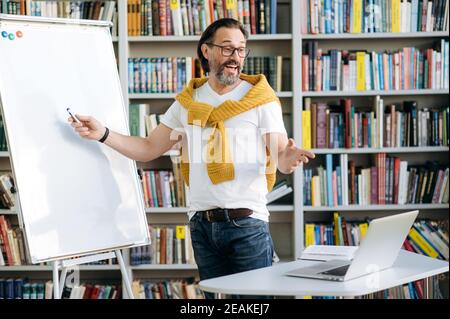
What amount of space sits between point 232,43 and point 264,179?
47 cm

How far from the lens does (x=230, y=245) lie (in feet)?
7.79

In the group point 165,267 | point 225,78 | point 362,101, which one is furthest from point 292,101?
point 225,78

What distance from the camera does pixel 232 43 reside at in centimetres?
246

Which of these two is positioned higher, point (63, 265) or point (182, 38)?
point (182, 38)

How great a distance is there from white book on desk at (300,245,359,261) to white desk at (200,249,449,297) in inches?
3.5

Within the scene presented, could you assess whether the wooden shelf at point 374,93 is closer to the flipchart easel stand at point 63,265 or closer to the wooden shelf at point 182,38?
the wooden shelf at point 182,38

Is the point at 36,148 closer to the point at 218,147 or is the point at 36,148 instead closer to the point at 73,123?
the point at 73,123

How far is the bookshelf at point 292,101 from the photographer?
3.89m

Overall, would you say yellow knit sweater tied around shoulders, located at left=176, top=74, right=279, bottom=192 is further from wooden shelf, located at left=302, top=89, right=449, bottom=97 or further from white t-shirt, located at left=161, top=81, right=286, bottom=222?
wooden shelf, located at left=302, top=89, right=449, bottom=97

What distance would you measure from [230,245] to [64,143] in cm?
73

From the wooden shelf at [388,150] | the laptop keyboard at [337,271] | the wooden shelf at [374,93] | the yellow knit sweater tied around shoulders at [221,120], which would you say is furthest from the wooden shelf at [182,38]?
the laptop keyboard at [337,271]

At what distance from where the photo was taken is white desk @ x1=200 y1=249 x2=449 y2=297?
1.91 m

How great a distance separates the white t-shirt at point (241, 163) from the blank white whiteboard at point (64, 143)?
16.2 inches

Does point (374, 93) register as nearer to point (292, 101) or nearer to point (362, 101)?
point (362, 101)
